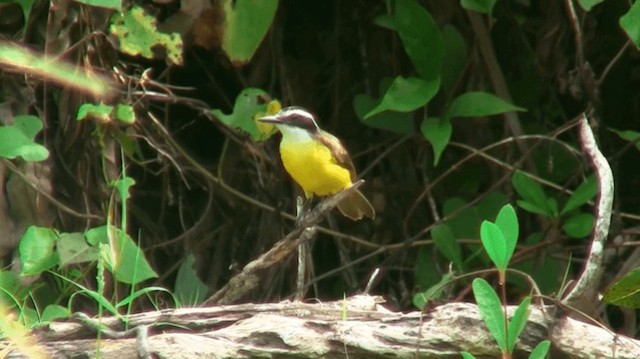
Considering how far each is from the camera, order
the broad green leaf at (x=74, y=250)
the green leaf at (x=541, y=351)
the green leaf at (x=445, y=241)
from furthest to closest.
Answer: the green leaf at (x=445, y=241) < the broad green leaf at (x=74, y=250) < the green leaf at (x=541, y=351)

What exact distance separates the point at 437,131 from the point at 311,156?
47cm

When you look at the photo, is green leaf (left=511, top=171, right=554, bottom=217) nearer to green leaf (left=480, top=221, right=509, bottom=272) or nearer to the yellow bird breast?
the yellow bird breast

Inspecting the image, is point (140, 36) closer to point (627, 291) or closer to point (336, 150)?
point (336, 150)

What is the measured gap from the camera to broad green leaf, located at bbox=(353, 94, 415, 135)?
4621mm

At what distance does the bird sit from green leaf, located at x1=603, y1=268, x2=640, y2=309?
58.7 inches

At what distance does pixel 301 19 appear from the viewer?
5.06 meters

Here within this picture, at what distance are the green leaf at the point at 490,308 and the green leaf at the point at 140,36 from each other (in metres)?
1.83

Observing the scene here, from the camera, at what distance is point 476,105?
4.43 meters

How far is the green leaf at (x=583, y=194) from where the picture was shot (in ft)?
14.5

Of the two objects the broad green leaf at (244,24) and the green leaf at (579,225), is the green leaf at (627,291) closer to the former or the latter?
the green leaf at (579,225)

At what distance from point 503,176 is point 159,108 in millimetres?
1367

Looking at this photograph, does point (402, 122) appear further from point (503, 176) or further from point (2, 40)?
point (2, 40)

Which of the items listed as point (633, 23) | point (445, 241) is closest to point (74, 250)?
point (445, 241)

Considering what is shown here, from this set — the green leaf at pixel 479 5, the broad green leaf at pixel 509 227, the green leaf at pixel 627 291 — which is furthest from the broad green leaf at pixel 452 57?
the broad green leaf at pixel 509 227
